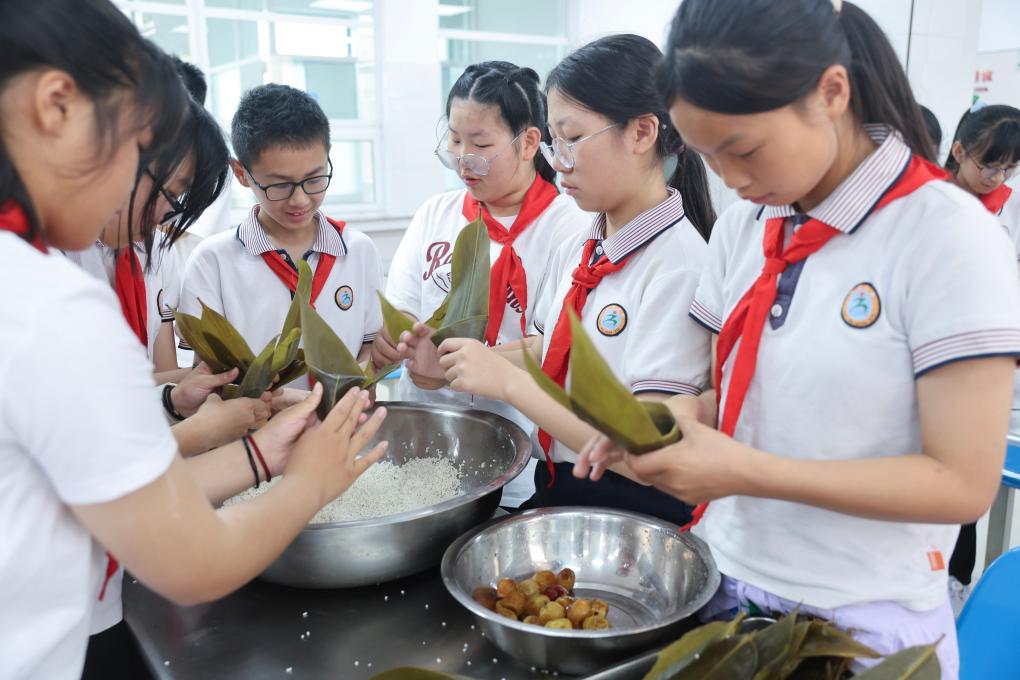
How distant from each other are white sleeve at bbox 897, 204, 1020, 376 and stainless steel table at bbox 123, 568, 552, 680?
0.72 meters

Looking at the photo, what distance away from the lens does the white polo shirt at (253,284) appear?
2336 mm

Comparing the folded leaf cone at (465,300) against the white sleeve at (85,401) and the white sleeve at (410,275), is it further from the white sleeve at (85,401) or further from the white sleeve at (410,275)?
the white sleeve at (85,401)

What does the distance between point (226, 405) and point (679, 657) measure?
1000 mm

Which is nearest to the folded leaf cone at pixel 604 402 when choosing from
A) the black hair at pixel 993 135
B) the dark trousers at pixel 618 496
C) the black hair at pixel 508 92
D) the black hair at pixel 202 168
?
the dark trousers at pixel 618 496

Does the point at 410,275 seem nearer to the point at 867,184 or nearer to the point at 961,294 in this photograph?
the point at 867,184

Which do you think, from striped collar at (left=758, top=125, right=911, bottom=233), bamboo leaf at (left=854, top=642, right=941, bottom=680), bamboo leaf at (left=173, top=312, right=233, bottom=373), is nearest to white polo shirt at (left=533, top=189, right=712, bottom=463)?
striped collar at (left=758, top=125, right=911, bottom=233)

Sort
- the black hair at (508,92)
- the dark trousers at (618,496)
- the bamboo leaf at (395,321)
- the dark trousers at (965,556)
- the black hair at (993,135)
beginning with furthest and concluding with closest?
the black hair at (993,135) → the dark trousers at (965,556) → the black hair at (508,92) → the bamboo leaf at (395,321) → the dark trousers at (618,496)

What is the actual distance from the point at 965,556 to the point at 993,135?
6.01ft

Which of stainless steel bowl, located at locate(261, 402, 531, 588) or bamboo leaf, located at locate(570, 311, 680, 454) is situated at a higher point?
bamboo leaf, located at locate(570, 311, 680, 454)

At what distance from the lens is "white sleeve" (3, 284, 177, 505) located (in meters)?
0.76

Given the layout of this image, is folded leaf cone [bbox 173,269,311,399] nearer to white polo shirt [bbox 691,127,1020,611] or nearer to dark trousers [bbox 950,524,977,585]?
white polo shirt [bbox 691,127,1020,611]

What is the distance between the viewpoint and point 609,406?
3.18 feet

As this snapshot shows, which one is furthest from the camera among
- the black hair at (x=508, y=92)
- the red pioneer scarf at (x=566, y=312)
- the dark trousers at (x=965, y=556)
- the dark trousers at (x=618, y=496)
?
the dark trousers at (x=965, y=556)

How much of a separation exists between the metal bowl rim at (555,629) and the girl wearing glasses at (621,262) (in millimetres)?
140
